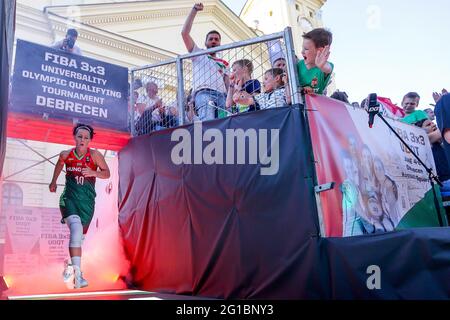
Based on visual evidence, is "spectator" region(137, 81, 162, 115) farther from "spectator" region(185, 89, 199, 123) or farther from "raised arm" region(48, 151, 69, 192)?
"raised arm" region(48, 151, 69, 192)

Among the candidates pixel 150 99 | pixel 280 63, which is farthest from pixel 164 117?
pixel 280 63

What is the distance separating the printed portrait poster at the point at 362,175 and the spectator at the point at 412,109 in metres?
0.92

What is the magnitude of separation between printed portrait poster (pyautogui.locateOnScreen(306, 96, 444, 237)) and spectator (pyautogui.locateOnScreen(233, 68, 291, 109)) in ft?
1.40

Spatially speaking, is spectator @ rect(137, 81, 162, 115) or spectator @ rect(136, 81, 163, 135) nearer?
spectator @ rect(136, 81, 163, 135)

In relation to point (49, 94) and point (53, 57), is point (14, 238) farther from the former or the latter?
point (53, 57)

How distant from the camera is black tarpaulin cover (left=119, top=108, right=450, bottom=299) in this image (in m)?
2.94

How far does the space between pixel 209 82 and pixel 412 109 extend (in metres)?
3.30

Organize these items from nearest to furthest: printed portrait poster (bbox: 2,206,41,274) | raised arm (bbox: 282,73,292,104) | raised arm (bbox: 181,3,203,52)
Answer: raised arm (bbox: 282,73,292,104), printed portrait poster (bbox: 2,206,41,274), raised arm (bbox: 181,3,203,52)

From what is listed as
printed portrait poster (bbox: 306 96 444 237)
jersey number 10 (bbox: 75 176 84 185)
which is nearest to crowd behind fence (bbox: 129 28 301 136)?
printed portrait poster (bbox: 306 96 444 237)

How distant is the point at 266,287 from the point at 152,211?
1.79 metres

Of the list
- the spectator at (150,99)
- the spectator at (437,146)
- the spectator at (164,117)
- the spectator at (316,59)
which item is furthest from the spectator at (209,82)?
the spectator at (437,146)

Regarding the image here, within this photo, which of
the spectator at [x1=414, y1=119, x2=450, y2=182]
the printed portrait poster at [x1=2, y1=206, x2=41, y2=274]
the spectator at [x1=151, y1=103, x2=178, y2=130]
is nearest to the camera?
the printed portrait poster at [x1=2, y1=206, x2=41, y2=274]

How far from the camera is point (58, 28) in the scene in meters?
14.8

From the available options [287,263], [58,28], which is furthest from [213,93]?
[58,28]
